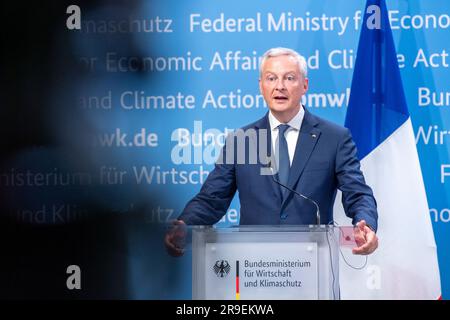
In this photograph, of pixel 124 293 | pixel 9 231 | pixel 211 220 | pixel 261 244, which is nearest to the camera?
pixel 261 244

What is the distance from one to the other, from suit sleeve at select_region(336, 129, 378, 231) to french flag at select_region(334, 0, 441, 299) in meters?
0.40

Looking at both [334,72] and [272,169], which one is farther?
[334,72]

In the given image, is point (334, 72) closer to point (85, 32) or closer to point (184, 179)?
point (184, 179)

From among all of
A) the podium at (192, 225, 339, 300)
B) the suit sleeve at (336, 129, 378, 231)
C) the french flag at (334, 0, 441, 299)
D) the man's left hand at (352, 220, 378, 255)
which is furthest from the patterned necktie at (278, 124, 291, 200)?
the podium at (192, 225, 339, 300)

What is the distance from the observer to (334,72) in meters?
4.71

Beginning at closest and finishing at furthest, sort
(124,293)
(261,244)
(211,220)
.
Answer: (261,244)
(211,220)
(124,293)

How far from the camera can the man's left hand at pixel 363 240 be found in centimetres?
333

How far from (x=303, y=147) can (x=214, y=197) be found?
1.81ft

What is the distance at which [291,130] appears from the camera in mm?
4367

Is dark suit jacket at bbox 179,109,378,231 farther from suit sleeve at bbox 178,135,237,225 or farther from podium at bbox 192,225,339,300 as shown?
podium at bbox 192,225,339,300

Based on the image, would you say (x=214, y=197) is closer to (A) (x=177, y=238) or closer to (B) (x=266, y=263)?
(A) (x=177, y=238)

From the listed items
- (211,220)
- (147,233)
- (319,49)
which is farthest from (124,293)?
(319,49)

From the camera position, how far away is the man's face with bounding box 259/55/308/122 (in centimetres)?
436

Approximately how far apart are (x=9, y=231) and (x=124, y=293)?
86cm
